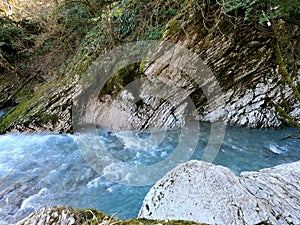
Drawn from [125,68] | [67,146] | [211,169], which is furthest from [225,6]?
[67,146]

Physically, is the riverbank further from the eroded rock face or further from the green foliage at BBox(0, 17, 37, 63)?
the green foliage at BBox(0, 17, 37, 63)

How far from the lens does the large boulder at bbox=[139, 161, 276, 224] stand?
6.25 feet

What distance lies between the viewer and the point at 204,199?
206 centimetres

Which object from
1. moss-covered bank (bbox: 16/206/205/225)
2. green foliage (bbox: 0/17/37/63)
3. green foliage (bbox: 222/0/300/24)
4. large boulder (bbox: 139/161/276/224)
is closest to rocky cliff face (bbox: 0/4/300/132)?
green foliage (bbox: 222/0/300/24)

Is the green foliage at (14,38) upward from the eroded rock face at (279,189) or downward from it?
upward

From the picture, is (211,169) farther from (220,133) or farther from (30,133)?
(30,133)

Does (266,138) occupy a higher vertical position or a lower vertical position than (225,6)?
lower

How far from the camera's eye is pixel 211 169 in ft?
7.82

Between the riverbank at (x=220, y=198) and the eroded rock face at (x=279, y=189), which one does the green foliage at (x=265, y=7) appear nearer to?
the eroded rock face at (x=279, y=189)

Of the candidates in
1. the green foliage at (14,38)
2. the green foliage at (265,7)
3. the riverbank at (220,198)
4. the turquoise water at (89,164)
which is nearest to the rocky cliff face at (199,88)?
the turquoise water at (89,164)

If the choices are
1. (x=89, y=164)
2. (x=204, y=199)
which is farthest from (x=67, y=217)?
(x=89, y=164)

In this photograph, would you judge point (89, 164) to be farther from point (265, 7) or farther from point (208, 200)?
point (265, 7)

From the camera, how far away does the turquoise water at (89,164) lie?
379 cm

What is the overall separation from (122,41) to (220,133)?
375 cm
